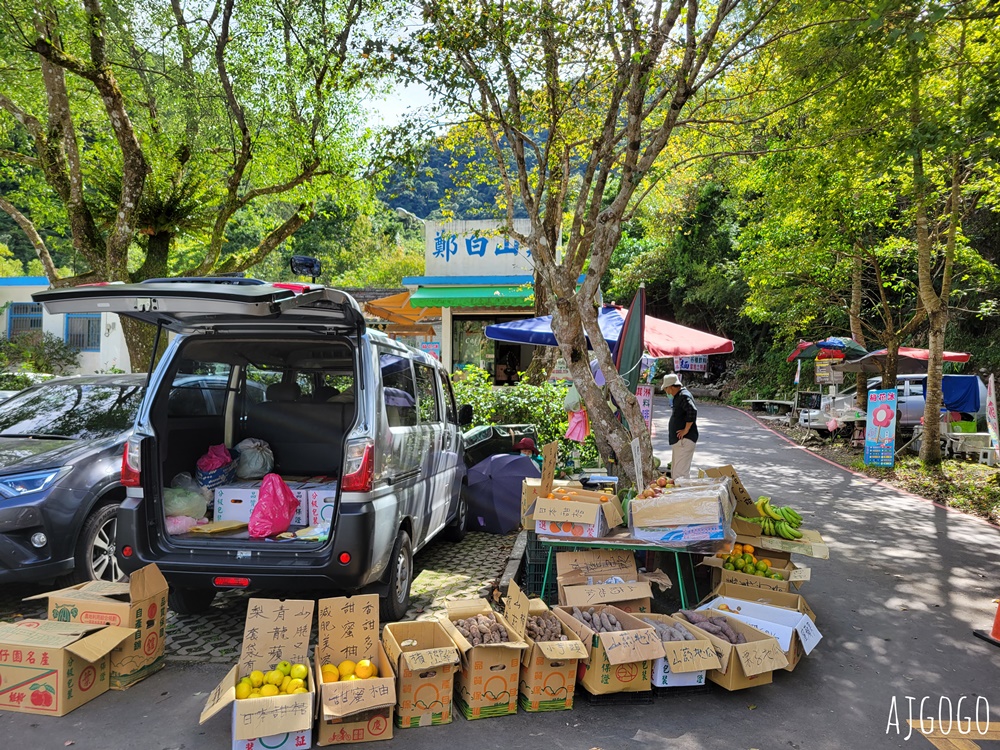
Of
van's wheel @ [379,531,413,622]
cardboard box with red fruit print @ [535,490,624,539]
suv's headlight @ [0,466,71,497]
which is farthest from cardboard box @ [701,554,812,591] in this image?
suv's headlight @ [0,466,71,497]

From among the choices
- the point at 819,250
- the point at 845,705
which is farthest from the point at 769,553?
the point at 819,250

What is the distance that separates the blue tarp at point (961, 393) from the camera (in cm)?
1745

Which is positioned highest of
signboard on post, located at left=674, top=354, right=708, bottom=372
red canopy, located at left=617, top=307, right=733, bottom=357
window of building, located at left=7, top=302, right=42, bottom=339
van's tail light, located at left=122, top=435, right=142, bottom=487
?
window of building, located at left=7, top=302, right=42, bottom=339

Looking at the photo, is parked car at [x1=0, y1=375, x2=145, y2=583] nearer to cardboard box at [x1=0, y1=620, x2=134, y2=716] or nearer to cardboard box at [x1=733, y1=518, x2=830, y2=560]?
cardboard box at [x1=0, y1=620, x2=134, y2=716]

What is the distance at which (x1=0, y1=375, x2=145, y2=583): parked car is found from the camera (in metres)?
4.77

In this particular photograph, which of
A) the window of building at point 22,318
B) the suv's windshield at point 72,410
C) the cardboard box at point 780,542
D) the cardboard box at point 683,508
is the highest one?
the window of building at point 22,318

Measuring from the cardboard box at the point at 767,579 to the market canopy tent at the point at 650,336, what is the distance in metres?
3.90

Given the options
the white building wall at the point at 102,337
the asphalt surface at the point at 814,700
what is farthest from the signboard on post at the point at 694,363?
the asphalt surface at the point at 814,700

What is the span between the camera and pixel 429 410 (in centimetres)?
605

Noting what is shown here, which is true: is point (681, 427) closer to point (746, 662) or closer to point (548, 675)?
point (746, 662)

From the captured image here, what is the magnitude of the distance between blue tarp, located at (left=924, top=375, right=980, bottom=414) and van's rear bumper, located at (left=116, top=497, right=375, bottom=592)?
17.3 m

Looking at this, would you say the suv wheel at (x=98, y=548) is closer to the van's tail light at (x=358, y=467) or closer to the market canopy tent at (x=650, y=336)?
the van's tail light at (x=358, y=467)

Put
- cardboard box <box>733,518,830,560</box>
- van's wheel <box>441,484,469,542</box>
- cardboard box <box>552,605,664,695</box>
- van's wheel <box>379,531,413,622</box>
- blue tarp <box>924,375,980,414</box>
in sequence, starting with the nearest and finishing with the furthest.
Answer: cardboard box <box>552,605,664,695</box>, van's wheel <box>379,531,413,622</box>, cardboard box <box>733,518,830,560</box>, van's wheel <box>441,484,469,542</box>, blue tarp <box>924,375,980,414</box>

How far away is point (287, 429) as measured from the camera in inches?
229
